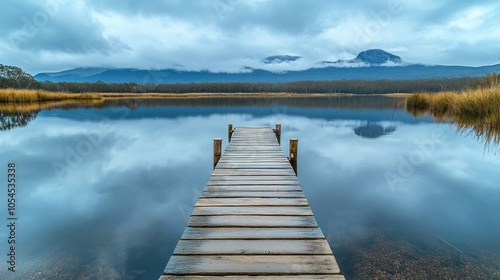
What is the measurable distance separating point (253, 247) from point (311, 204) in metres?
4.02

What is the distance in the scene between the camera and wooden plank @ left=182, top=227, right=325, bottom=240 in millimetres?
3270

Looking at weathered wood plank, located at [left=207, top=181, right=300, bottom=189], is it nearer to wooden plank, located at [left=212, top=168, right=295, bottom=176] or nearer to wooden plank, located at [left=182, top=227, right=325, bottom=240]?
wooden plank, located at [left=212, top=168, right=295, bottom=176]

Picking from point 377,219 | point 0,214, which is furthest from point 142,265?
point 377,219

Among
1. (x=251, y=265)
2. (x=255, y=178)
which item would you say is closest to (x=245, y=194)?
(x=255, y=178)

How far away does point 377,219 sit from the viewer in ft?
18.9

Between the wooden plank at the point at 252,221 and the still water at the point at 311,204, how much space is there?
118cm

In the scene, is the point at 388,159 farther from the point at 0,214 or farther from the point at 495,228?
the point at 0,214

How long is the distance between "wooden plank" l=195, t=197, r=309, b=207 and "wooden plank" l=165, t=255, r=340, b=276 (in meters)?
1.47

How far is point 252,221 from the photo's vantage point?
370 cm

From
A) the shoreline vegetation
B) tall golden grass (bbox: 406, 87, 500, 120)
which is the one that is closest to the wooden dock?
the shoreline vegetation

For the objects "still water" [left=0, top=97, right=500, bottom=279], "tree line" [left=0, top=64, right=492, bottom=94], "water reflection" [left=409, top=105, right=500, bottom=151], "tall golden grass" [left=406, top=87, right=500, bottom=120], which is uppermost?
"tree line" [left=0, top=64, right=492, bottom=94]

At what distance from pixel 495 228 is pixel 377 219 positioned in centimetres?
202

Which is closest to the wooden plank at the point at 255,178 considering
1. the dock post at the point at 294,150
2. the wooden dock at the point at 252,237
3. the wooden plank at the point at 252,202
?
the wooden dock at the point at 252,237

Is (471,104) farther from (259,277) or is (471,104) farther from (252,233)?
(259,277)
